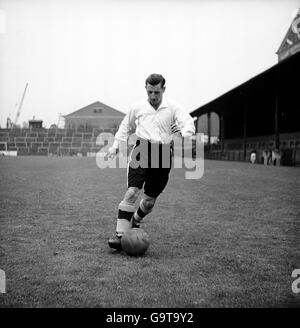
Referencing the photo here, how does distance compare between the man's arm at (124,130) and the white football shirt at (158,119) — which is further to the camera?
the man's arm at (124,130)

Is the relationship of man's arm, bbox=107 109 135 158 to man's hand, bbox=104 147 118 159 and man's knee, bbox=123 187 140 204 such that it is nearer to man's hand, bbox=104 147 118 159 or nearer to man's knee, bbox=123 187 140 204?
man's hand, bbox=104 147 118 159

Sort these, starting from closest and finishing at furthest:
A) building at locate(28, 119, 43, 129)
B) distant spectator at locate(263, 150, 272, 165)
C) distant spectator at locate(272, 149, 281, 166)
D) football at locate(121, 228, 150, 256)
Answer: football at locate(121, 228, 150, 256) → distant spectator at locate(272, 149, 281, 166) → distant spectator at locate(263, 150, 272, 165) → building at locate(28, 119, 43, 129)

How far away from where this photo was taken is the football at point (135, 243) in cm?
482

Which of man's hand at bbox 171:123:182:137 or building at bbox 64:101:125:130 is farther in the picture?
building at bbox 64:101:125:130

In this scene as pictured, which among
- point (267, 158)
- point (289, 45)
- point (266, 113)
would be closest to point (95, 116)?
point (289, 45)

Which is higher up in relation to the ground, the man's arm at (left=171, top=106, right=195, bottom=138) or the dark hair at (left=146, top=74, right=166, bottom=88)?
the dark hair at (left=146, top=74, right=166, bottom=88)

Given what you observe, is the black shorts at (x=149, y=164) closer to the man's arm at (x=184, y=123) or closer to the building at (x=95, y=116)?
the man's arm at (x=184, y=123)

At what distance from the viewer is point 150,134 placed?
5500 millimetres

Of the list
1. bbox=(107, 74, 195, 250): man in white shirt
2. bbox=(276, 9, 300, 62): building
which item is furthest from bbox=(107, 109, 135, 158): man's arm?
bbox=(276, 9, 300, 62): building

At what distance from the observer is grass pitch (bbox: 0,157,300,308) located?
347cm

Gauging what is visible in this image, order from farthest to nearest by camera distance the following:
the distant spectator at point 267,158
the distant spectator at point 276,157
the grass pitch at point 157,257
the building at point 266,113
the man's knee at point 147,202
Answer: the distant spectator at point 267,158 < the distant spectator at point 276,157 < the building at point 266,113 < the man's knee at point 147,202 < the grass pitch at point 157,257

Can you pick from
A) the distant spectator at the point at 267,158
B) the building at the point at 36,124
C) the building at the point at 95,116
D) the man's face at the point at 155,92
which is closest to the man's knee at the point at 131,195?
the man's face at the point at 155,92

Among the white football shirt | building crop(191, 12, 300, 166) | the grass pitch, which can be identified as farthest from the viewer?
building crop(191, 12, 300, 166)

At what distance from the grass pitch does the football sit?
90 millimetres
